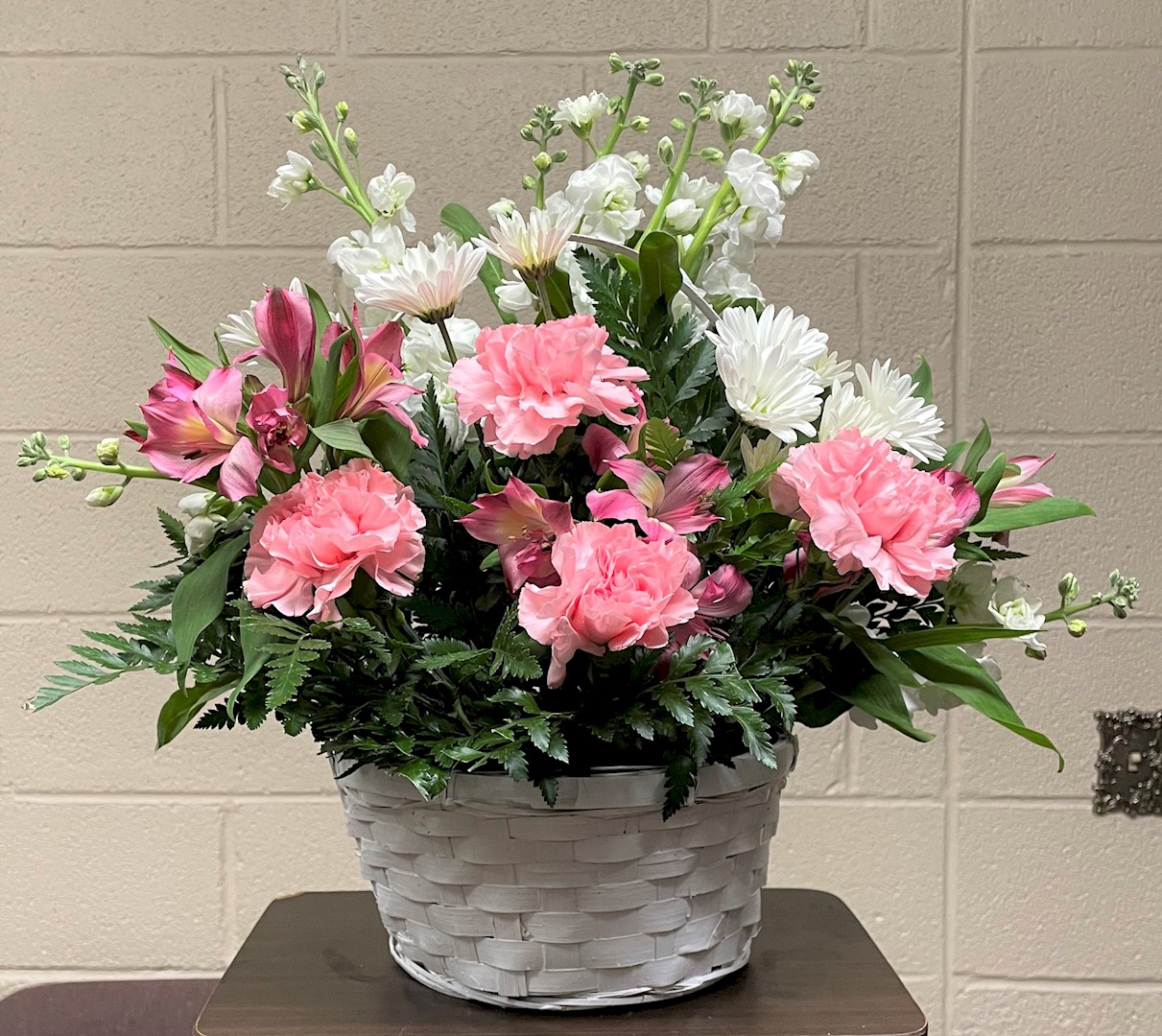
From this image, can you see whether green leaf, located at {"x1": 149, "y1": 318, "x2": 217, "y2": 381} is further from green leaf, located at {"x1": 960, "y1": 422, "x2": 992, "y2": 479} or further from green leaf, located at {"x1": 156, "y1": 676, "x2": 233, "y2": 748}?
green leaf, located at {"x1": 960, "y1": 422, "x2": 992, "y2": 479}

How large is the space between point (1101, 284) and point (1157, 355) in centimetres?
10

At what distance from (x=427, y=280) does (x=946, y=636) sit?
1.16ft

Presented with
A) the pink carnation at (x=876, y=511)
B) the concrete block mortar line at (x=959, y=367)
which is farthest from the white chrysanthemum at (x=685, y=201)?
the concrete block mortar line at (x=959, y=367)

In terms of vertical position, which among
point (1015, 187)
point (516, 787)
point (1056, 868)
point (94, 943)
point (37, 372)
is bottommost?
point (94, 943)

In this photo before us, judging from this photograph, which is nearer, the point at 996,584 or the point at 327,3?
the point at 996,584

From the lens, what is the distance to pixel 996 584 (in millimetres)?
690

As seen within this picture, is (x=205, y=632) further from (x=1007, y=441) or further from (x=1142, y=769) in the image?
(x=1142, y=769)

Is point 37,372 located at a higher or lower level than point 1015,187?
lower

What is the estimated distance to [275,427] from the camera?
0.58 metres

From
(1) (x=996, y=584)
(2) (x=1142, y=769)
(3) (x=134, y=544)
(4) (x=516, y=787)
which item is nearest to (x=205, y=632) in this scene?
(4) (x=516, y=787)

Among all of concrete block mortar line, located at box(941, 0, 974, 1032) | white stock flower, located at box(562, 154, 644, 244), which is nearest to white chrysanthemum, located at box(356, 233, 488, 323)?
white stock flower, located at box(562, 154, 644, 244)

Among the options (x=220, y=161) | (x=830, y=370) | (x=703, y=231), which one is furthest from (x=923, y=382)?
(x=220, y=161)

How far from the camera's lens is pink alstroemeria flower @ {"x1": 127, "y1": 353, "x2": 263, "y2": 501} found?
0.58 m

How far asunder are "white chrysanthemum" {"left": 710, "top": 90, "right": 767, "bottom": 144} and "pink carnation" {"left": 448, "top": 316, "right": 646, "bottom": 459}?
0.24m
